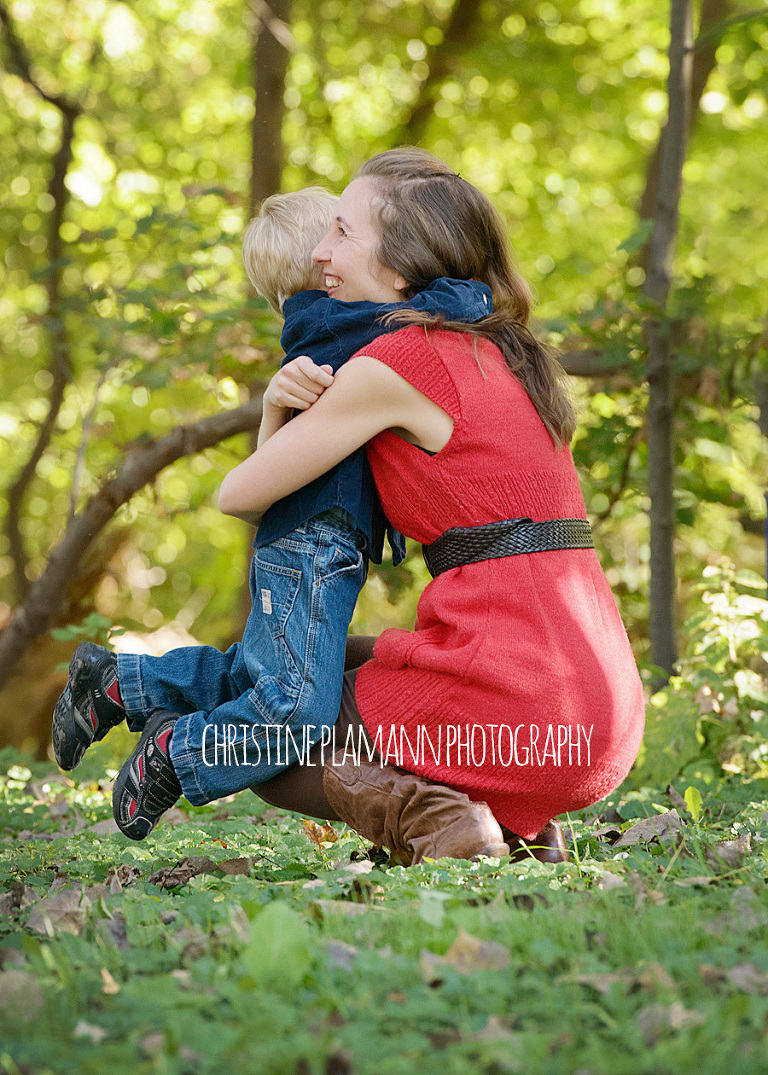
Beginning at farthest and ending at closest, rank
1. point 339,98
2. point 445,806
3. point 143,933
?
point 339,98 → point 445,806 → point 143,933

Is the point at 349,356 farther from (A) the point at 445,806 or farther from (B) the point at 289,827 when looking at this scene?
(B) the point at 289,827

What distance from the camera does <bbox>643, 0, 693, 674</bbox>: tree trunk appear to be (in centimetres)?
386

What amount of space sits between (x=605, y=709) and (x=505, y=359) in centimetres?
81

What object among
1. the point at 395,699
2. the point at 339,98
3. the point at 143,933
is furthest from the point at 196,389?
the point at 339,98

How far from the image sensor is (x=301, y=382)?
7.19 feet

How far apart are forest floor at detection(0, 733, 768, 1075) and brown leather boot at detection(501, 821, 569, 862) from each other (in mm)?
68

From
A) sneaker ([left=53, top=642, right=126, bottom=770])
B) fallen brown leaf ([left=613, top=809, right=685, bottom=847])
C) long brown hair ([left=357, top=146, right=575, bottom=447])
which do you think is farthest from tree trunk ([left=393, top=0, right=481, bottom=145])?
fallen brown leaf ([left=613, top=809, right=685, bottom=847])

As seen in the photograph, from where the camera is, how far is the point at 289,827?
8.62ft

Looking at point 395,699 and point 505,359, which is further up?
point 505,359

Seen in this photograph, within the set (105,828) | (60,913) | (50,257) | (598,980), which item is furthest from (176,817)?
(50,257)

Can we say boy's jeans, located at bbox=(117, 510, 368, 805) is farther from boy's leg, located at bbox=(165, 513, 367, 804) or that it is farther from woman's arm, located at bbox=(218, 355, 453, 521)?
woman's arm, located at bbox=(218, 355, 453, 521)

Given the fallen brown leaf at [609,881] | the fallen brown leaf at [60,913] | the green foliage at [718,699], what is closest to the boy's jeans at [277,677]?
the fallen brown leaf at [60,913]

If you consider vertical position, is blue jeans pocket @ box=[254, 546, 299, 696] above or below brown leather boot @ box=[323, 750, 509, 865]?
above

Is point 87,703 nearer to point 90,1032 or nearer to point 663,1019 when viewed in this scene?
point 90,1032
